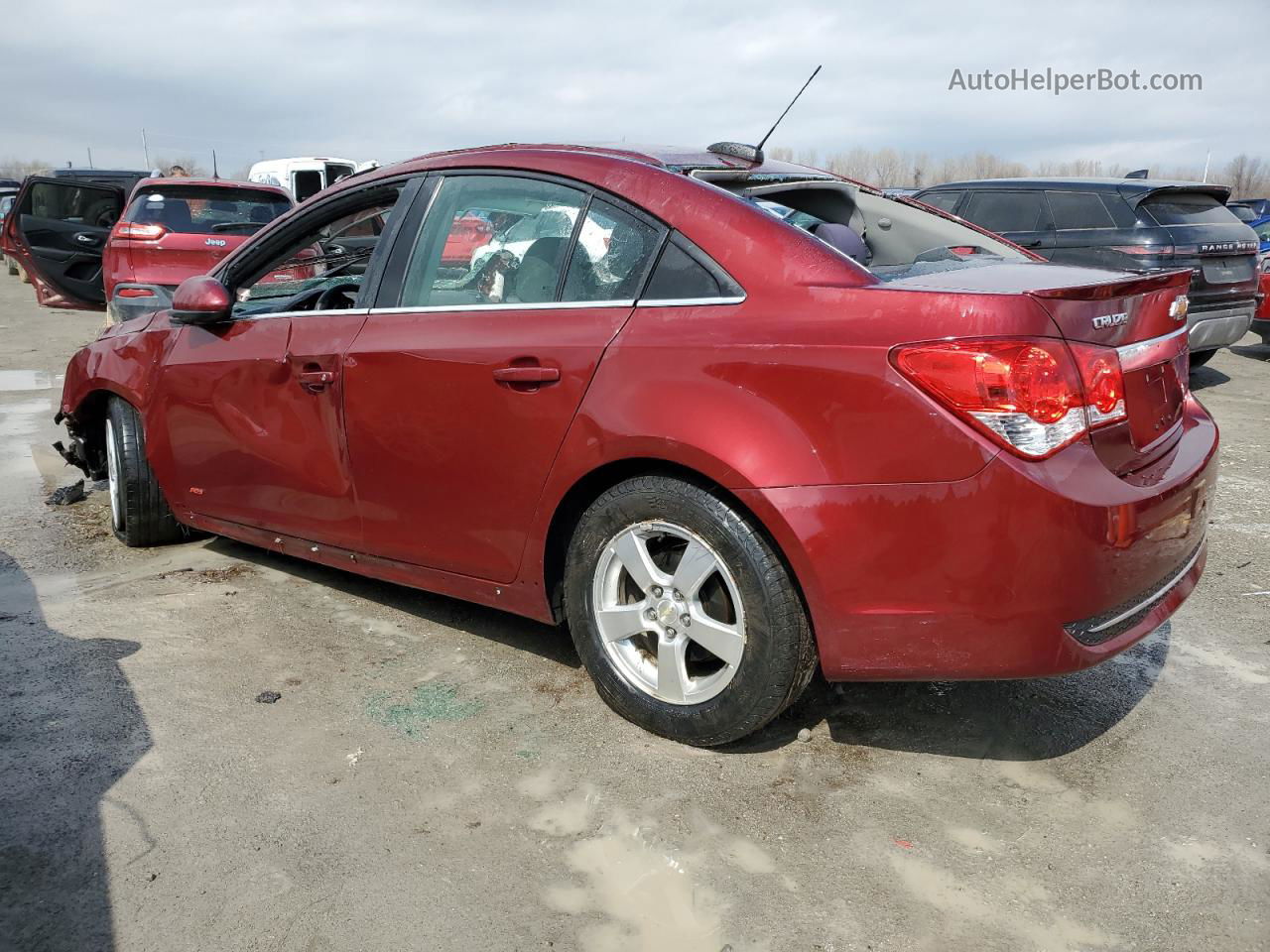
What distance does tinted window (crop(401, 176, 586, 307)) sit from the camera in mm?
3178

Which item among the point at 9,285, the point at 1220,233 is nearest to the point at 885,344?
the point at 1220,233

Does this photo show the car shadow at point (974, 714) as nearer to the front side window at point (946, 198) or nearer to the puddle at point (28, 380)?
the front side window at point (946, 198)

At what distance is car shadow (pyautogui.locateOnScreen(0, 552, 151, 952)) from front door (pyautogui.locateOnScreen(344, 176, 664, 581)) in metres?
0.97

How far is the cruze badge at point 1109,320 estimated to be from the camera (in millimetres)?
2523

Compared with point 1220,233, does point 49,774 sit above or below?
Answer: below

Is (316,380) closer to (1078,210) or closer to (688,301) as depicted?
(688,301)

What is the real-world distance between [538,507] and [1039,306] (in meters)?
1.45

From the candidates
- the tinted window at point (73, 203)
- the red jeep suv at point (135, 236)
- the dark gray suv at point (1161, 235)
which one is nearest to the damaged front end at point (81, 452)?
the red jeep suv at point (135, 236)

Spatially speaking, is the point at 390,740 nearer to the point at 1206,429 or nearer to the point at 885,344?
the point at 885,344

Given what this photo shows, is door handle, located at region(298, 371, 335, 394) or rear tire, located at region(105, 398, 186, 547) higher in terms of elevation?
door handle, located at region(298, 371, 335, 394)

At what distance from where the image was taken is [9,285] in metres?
20.2

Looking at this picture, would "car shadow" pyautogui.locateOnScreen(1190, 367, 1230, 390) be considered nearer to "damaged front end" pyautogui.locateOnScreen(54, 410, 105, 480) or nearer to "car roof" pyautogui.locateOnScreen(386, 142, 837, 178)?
"car roof" pyautogui.locateOnScreen(386, 142, 837, 178)

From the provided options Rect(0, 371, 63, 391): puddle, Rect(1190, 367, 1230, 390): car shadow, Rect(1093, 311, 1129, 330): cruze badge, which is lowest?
Rect(1190, 367, 1230, 390): car shadow

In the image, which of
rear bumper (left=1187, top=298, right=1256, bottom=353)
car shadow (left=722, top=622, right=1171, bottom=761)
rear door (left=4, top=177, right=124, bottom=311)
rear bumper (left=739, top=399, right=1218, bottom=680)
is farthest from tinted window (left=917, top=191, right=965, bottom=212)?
rear door (left=4, top=177, right=124, bottom=311)
